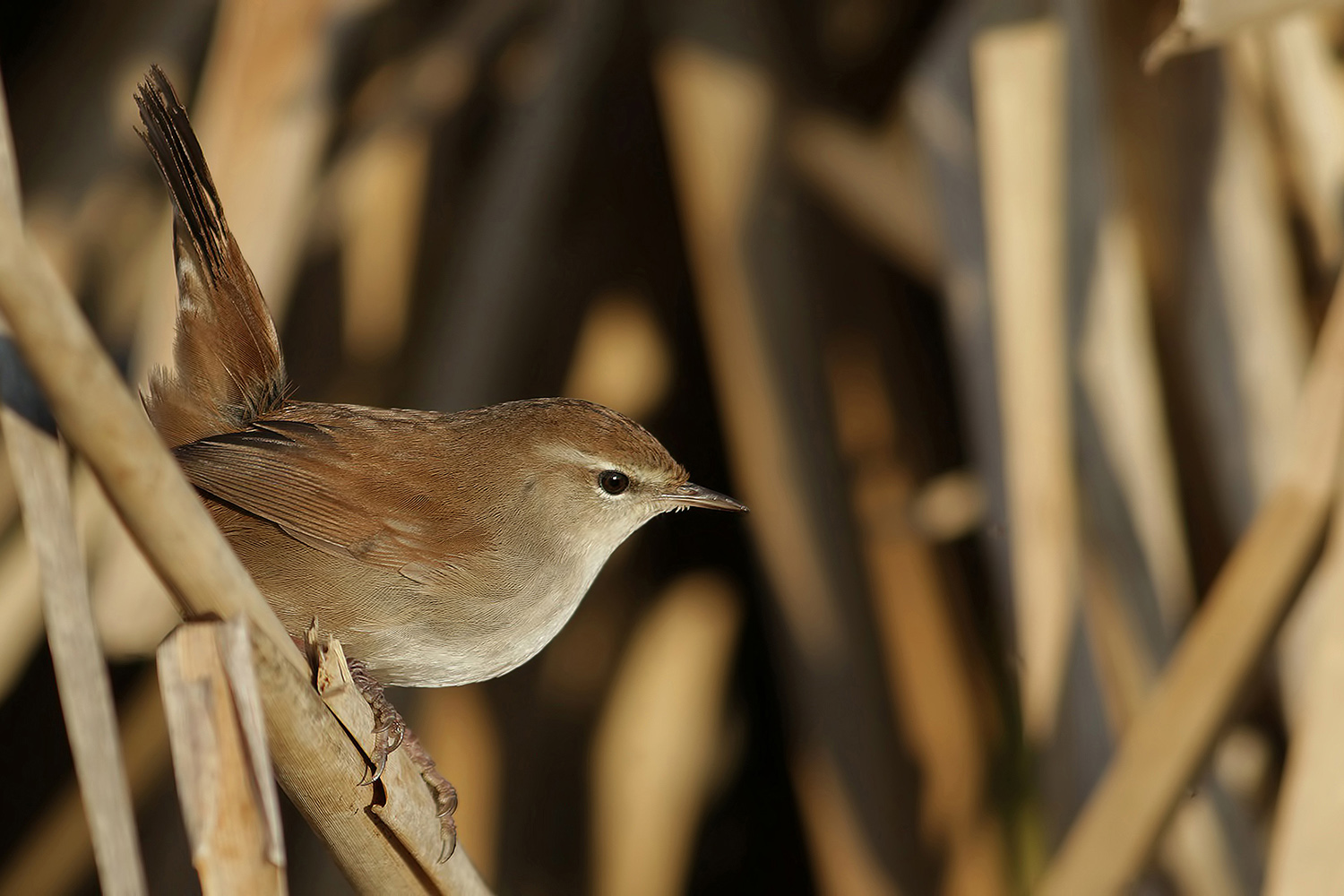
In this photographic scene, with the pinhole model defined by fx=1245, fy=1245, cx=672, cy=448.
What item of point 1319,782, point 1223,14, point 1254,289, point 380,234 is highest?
point 380,234

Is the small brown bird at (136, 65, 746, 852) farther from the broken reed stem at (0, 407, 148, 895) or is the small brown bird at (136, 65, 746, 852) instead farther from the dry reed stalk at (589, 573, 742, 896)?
the dry reed stalk at (589, 573, 742, 896)

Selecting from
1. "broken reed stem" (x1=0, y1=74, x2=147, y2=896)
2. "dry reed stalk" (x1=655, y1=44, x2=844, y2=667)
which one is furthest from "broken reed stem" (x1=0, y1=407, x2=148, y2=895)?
"dry reed stalk" (x1=655, y1=44, x2=844, y2=667)

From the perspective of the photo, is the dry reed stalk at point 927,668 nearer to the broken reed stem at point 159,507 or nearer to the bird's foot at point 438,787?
the bird's foot at point 438,787

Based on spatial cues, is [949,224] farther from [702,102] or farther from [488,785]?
[488,785]

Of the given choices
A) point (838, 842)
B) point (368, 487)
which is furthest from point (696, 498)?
point (838, 842)

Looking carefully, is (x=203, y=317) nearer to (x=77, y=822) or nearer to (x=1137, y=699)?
(x=77, y=822)
